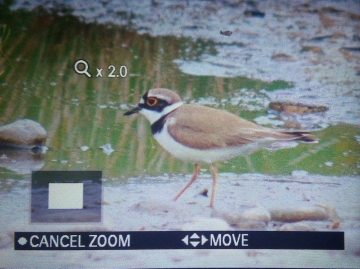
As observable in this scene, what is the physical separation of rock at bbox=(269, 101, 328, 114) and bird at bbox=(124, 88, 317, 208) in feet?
0.28

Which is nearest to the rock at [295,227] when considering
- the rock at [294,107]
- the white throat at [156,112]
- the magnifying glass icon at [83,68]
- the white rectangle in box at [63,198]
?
the rock at [294,107]

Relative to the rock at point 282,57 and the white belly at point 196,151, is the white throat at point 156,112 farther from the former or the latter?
the rock at point 282,57

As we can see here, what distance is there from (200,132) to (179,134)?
8cm

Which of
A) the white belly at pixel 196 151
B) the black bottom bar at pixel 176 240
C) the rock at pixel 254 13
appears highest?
the rock at pixel 254 13

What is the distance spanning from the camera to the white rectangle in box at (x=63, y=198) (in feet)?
7.41

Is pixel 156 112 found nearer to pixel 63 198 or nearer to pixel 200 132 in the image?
pixel 200 132

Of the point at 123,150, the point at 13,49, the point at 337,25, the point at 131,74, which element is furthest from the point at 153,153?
the point at 337,25

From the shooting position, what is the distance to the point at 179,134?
89.7 inches

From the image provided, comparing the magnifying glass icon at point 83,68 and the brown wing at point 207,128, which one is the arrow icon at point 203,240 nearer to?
the brown wing at point 207,128

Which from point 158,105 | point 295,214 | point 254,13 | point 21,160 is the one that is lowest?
point 295,214

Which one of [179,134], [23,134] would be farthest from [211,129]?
[23,134]

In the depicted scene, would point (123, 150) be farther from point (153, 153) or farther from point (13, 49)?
point (13, 49)

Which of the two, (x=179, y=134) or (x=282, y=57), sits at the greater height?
(x=282, y=57)

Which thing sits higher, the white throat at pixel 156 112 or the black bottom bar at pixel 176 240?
the white throat at pixel 156 112
